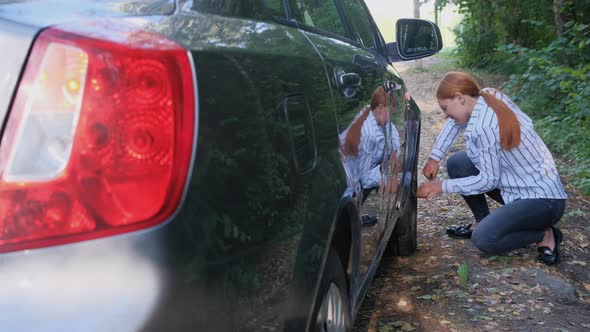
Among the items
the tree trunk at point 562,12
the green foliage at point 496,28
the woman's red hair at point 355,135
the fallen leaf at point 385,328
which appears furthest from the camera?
the green foliage at point 496,28

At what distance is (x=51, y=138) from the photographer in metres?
1.05

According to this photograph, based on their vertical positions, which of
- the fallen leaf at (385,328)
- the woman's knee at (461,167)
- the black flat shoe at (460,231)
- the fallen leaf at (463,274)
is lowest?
the black flat shoe at (460,231)

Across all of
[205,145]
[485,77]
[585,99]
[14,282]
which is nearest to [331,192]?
[205,145]

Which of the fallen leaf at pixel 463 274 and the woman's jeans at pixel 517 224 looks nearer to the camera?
the fallen leaf at pixel 463 274

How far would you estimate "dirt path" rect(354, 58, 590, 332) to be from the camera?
3.21 m

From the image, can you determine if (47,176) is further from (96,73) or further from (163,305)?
(163,305)

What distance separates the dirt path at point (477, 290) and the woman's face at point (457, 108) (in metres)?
0.93

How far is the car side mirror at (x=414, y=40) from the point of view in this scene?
399 cm

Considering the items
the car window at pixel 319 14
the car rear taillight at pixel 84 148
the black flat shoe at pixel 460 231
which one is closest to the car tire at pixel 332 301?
the car rear taillight at pixel 84 148

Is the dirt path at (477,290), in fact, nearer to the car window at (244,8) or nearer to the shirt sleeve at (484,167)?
the shirt sleeve at (484,167)

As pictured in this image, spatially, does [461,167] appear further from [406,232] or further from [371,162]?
[371,162]

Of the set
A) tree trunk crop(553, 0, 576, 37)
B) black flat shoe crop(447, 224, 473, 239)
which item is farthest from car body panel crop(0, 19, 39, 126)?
tree trunk crop(553, 0, 576, 37)

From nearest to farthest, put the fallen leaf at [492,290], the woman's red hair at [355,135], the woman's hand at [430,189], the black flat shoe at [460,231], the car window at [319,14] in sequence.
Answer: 1. the woman's red hair at [355,135]
2. the car window at [319,14]
3. the fallen leaf at [492,290]
4. the woman's hand at [430,189]
5. the black flat shoe at [460,231]

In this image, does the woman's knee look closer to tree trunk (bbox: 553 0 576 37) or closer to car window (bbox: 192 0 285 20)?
car window (bbox: 192 0 285 20)
